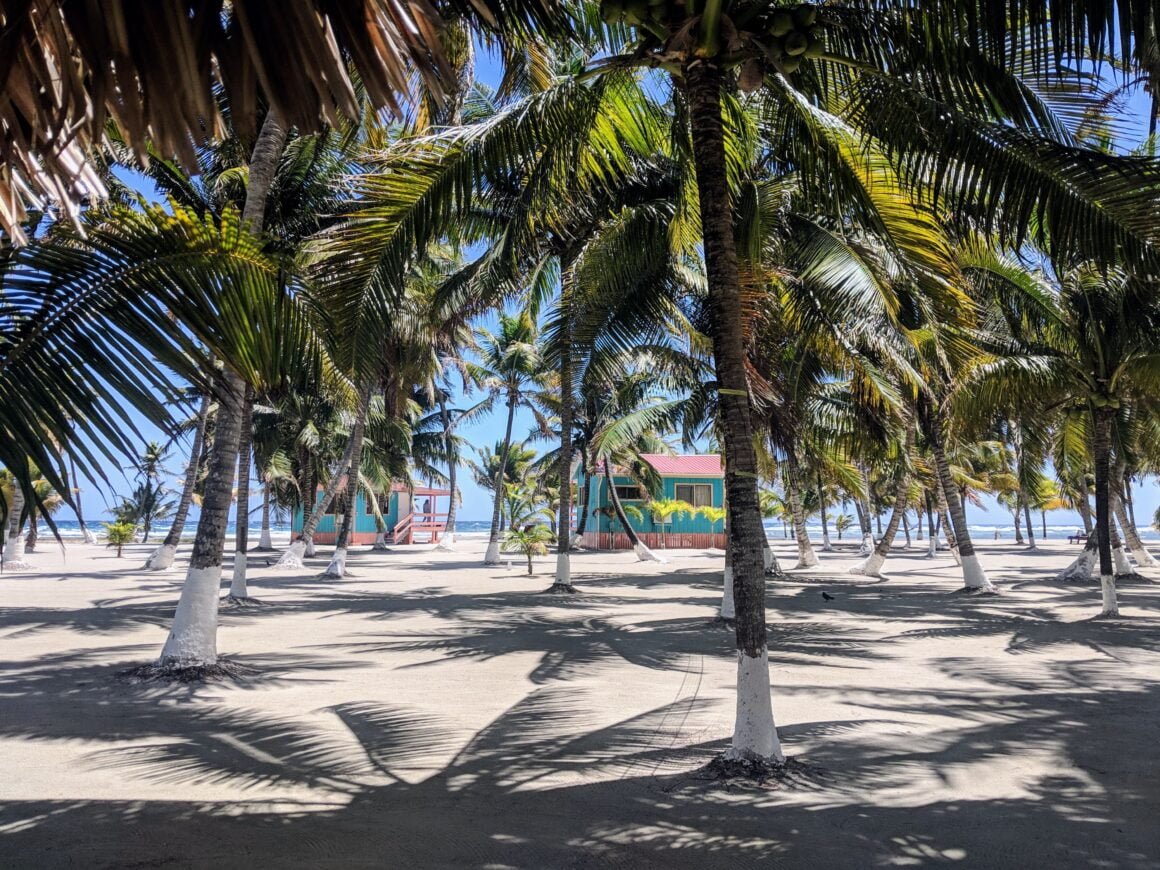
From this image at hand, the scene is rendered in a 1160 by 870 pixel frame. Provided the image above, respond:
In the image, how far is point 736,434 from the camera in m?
5.43

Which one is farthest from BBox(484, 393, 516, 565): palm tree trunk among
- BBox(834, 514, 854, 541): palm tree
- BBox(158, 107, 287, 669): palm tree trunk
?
BBox(834, 514, 854, 541): palm tree

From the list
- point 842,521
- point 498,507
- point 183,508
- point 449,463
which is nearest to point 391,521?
point 449,463

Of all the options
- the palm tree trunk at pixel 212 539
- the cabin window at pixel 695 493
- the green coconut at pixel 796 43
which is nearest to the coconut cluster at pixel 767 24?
the green coconut at pixel 796 43

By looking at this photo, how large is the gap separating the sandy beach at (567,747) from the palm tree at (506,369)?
16490 mm

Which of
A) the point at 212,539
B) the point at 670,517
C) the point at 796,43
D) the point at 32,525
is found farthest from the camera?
the point at 670,517

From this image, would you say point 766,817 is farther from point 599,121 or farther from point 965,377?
point 965,377

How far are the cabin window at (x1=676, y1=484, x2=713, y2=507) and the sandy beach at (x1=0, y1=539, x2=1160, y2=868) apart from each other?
28.3m

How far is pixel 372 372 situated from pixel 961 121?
4961 mm

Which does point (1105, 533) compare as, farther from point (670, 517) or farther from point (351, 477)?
point (670, 517)

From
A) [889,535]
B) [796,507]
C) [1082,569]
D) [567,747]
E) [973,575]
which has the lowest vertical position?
[567,747]

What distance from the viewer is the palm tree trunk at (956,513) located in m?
17.6

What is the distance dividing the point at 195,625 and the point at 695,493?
34.1m

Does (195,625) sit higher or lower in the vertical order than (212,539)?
lower

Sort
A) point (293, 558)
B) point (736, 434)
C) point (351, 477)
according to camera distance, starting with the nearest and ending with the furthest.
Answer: point (736, 434) < point (351, 477) < point (293, 558)
